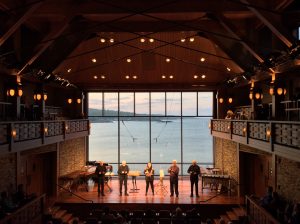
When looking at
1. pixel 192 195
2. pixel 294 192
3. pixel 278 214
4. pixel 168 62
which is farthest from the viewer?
pixel 168 62

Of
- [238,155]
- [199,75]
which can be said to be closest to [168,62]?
[199,75]

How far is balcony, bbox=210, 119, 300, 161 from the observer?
11398 millimetres

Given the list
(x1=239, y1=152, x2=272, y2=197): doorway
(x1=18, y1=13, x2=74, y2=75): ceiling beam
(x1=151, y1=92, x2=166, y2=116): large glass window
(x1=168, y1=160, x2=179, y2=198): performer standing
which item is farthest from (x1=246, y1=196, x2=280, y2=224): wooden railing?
(x1=151, y1=92, x2=166, y2=116): large glass window

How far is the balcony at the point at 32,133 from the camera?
42.6 feet

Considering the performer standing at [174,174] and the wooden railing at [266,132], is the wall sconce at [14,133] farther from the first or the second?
the wooden railing at [266,132]

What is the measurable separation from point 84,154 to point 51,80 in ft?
26.6

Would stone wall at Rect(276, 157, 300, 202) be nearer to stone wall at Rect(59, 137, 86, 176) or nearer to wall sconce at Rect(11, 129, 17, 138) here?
wall sconce at Rect(11, 129, 17, 138)

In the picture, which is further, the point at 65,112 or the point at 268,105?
the point at 65,112

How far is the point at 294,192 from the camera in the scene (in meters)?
13.7

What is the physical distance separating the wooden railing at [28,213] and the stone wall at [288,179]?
30.7 feet

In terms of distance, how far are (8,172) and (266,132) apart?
10066 millimetres

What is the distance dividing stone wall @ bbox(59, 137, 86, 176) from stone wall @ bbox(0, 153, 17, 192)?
607 cm

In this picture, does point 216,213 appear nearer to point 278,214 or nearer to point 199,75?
point 278,214

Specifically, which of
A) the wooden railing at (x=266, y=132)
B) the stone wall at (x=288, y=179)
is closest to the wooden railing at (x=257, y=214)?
the stone wall at (x=288, y=179)
